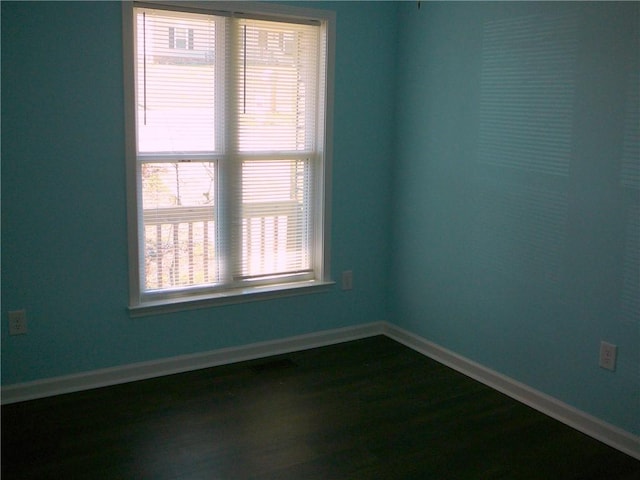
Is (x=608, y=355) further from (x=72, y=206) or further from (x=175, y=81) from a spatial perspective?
(x=72, y=206)

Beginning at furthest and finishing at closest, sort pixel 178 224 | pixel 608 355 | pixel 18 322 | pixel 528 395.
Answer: pixel 178 224 → pixel 528 395 → pixel 18 322 → pixel 608 355

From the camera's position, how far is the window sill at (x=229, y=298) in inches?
135

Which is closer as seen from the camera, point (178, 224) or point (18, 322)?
point (18, 322)

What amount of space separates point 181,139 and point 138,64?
0.43m

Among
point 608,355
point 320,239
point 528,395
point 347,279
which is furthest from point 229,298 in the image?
point 608,355

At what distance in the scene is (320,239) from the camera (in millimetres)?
3953

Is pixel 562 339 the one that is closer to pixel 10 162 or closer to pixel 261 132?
pixel 261 132

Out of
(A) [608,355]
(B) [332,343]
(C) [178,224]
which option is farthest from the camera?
(B) [332,343]

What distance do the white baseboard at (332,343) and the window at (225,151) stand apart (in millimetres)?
317

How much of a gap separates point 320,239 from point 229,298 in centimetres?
67

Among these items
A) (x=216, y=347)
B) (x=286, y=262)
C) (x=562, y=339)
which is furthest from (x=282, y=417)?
(x=562, y=339)

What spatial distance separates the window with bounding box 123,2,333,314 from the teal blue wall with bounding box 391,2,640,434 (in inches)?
22.6

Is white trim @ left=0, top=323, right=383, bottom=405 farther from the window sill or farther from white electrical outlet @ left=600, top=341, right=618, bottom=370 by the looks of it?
white electrical outlet @ left=600, top=341, right=618, bottom=370

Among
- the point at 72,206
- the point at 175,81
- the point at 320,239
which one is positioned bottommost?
the point at 320,239
